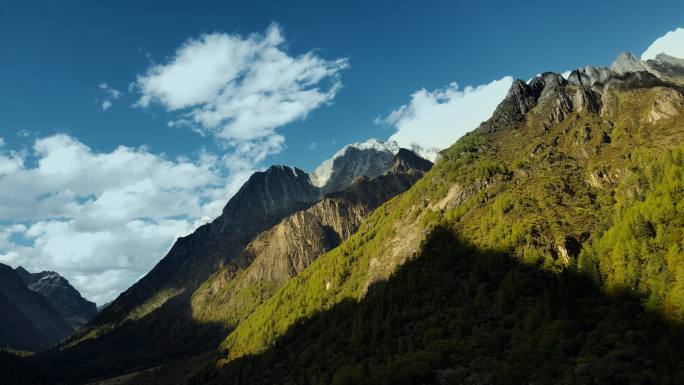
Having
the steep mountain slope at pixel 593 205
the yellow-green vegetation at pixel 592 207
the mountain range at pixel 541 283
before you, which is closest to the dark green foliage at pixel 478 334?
the mountain range at pixel 541 283

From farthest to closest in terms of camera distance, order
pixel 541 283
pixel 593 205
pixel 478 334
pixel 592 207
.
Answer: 1. pixel 593 205
2. pixel 592 207
3. pixel 541 283
4. pixel 478 334

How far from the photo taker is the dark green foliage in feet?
257

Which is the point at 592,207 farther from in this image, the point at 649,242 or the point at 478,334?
the point at 478,334

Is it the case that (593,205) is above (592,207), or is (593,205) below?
above

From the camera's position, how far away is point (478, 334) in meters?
109

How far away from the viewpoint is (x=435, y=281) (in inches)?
6009

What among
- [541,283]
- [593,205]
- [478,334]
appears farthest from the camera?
[593,205]

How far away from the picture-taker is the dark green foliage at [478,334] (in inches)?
3086

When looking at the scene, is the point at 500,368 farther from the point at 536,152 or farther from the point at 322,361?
the point at 536,152

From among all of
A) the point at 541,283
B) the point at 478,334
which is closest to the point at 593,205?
the point at 541,283

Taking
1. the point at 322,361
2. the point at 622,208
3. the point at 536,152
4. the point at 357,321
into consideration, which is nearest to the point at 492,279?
the point at 622,208

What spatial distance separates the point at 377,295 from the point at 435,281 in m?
27.8

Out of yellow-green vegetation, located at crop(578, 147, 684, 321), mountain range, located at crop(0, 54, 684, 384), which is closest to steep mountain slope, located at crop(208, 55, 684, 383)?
→ yellow-green vegetation, located at crop(578, 147, 684, 321)

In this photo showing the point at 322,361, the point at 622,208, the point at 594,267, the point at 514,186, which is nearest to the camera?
the point at 594,267
